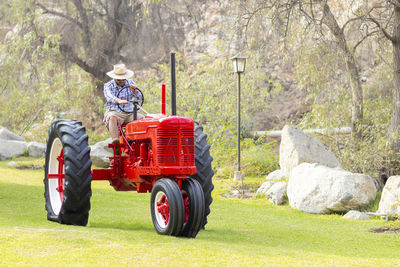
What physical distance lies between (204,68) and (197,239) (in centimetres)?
1349

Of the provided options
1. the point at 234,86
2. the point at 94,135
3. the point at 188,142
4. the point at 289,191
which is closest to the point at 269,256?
the point at 188,142

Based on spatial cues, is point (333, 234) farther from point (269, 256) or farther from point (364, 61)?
point (364, 61)

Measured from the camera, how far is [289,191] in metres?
10.0

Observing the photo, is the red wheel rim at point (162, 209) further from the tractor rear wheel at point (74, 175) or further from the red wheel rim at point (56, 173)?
the red wheel rim at point (56, 173)

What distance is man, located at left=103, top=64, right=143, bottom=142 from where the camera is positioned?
711cm

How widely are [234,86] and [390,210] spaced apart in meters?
8.91

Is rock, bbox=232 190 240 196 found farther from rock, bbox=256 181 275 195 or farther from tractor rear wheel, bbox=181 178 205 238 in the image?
tractor rear wheel, bbox=181 178 205 238

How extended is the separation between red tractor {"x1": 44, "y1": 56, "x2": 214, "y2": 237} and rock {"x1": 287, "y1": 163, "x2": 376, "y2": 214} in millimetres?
3052

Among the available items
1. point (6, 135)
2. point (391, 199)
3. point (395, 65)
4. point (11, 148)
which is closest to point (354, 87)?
point (395, 65)

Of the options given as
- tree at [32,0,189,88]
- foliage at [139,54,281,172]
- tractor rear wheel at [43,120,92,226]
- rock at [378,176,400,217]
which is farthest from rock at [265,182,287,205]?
tree at [32,0,189,88]

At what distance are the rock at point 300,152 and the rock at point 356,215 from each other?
2.94m

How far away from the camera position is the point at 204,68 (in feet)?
62.0

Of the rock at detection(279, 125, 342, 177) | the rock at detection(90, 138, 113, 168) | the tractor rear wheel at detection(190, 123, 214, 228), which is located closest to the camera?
the tractor rear wheel at detection(190, 123, 214, 228)

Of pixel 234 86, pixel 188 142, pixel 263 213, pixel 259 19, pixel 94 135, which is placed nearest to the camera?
pixel 188 142
